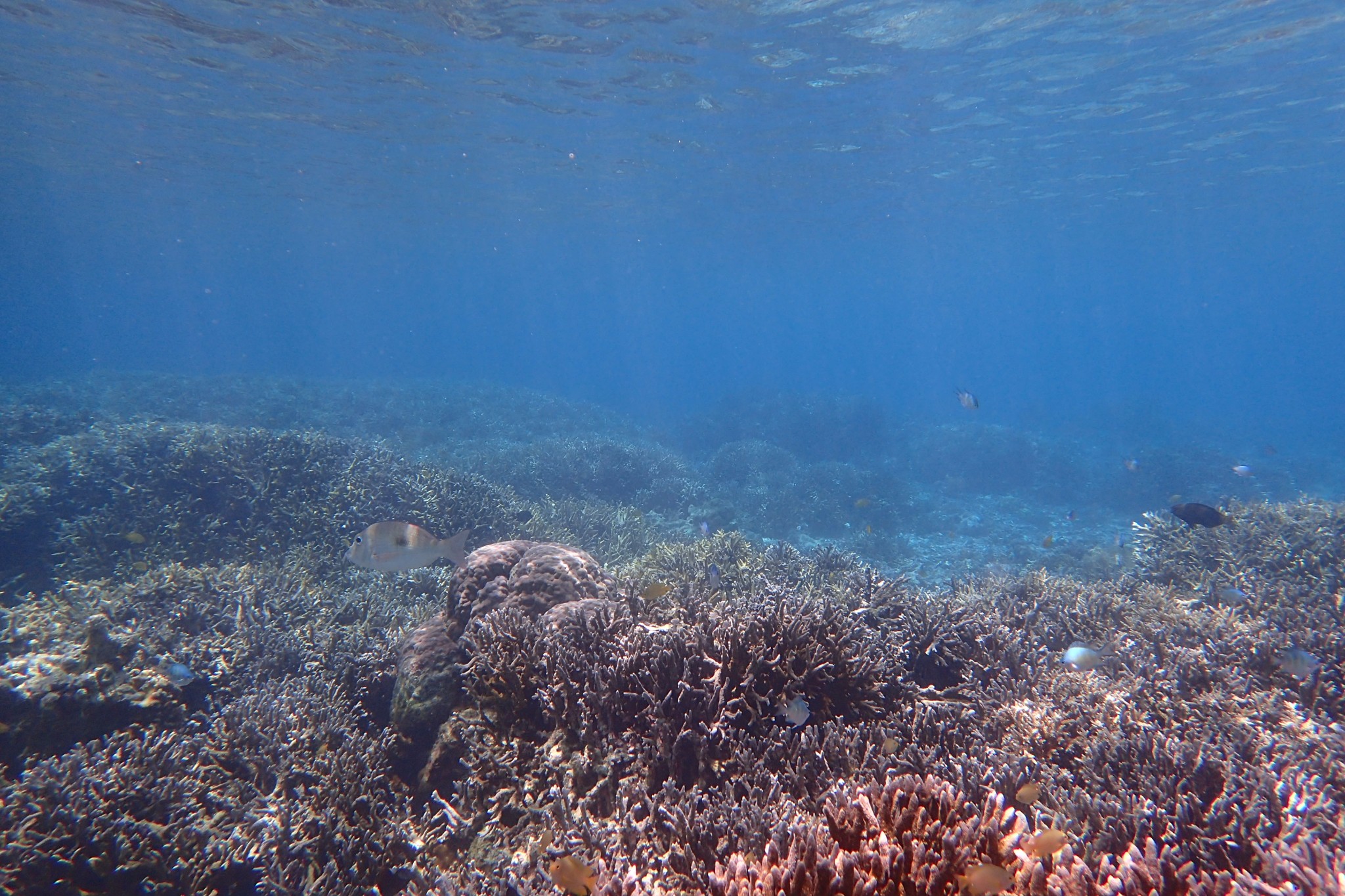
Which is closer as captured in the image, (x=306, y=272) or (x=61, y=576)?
(x=61, y=576)

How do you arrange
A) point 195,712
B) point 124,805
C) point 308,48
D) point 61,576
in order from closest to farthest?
1. point 124,805
2. point 195,712
3. point 61,576
4. point 308,48

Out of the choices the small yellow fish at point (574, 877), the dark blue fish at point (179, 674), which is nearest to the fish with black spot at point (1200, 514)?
the small yellow fish at point (574, 877)

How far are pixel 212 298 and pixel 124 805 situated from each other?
227 metres

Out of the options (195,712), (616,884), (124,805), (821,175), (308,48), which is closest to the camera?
(616,884)

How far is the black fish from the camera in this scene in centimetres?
761

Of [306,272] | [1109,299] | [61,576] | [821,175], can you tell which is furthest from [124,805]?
[1109,299]

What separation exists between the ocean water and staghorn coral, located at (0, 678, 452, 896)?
0.11 ft

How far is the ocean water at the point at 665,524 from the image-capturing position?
3682 millimetres

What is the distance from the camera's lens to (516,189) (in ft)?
113

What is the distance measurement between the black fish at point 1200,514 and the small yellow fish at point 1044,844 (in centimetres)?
704

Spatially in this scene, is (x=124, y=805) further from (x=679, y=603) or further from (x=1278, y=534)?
(x=1278, y=534)

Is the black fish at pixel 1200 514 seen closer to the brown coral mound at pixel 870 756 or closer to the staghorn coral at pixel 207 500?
the brown coral mound at pixel 870 756

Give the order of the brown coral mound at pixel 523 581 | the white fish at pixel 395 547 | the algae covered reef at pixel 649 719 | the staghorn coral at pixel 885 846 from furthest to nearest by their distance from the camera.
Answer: the brown coral mound at pixel 523 581 < the white fish at pixel 395 547 < the algae covered reef at pixel 649 719 < the staghorn coral at pixel 885 846

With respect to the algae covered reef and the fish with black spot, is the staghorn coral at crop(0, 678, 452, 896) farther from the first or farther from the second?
the fish with black spot
